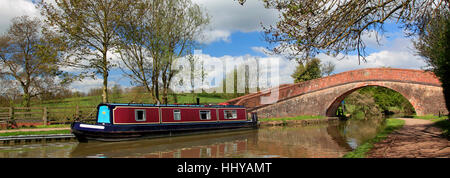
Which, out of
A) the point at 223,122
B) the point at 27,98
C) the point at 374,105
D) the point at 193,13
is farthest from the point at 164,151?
the point at 374,105

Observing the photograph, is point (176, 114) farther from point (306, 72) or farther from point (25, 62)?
point (306, 72)

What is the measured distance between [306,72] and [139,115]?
2355cm

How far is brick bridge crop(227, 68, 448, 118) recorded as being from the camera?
16594mm

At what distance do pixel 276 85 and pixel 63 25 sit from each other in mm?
16755

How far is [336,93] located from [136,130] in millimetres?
15230

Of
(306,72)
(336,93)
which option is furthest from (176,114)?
(306,72)

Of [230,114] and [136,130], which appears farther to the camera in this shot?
[230,114]

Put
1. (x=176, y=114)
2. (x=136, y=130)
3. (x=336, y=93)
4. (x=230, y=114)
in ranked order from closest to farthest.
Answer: (x=136, y=130) < (x=176, y=114) < (x=230, y=114) < (x=336, y=93)

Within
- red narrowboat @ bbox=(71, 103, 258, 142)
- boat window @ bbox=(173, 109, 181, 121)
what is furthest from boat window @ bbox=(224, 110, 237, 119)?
boat window @ bbox=(173, 109, 181, 121)

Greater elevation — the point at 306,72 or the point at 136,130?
the point at 306,72

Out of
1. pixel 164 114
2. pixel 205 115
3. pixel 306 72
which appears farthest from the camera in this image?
pixel 306 72

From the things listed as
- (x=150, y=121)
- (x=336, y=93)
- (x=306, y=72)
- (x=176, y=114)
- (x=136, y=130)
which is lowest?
(x=136, y=130)

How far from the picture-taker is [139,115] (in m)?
11.1

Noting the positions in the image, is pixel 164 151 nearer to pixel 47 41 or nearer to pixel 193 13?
pixel 47 41
